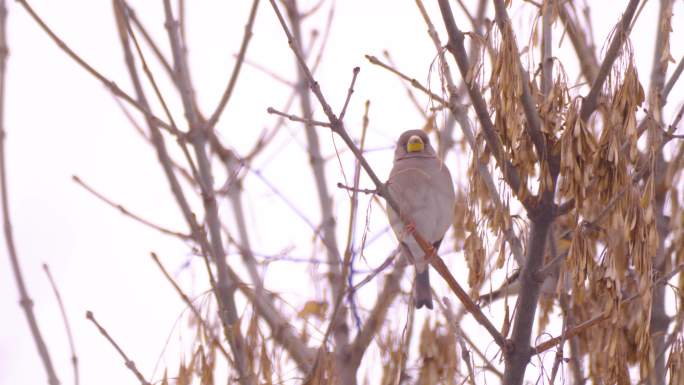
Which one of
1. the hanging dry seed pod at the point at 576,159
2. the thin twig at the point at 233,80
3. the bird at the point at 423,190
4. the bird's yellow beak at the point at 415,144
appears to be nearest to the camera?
the hanging dry seed pod at the point at 576,159

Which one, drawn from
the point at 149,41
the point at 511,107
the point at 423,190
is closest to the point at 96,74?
the point at 149,41

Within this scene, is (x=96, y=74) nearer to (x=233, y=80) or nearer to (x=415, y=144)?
(x=233, y=80)

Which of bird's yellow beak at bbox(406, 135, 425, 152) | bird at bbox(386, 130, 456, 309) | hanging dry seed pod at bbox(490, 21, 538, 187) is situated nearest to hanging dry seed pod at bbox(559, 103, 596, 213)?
hanging dry seed pod at bbox(490, 21, 538, 187)

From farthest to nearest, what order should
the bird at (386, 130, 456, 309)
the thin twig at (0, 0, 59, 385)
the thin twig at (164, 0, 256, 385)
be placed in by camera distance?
the bird at (386, 130, 456, 309)
the thin twig at (0, 0, 59, 385)
the thin twig at (164, 0, 256, 385)

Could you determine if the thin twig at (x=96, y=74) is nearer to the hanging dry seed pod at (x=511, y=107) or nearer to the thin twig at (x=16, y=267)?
the thin twig at (x=16, y=267)

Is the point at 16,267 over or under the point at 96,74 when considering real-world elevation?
under

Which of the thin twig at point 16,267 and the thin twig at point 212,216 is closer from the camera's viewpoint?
the thin twig at point 212,216

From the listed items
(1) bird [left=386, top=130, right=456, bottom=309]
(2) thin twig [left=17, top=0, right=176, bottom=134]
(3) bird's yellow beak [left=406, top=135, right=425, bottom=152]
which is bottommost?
(2) thin twig [left=17, top=0, right=176, bottom=134]

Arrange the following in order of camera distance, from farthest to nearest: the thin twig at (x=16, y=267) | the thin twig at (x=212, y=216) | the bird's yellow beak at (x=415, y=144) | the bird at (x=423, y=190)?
A: the bird's yellow beak at (x=415, y=144), the bird at (x=423, y=190), the thin twig at (x=16, y=267), the thin twig at (x=212, y=216)

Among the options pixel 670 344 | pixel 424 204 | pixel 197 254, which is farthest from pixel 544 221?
pixel 424 204


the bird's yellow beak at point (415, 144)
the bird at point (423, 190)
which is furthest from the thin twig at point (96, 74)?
the bird's yellow beak at point (415, 144)

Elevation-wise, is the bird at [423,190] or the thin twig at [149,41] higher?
the bird at [423,190]

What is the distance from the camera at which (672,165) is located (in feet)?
7.60

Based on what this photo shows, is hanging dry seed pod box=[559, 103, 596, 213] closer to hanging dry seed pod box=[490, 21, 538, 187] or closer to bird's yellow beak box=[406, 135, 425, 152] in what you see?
hanging dry seed pod box=[490, 21, 538, 187]
